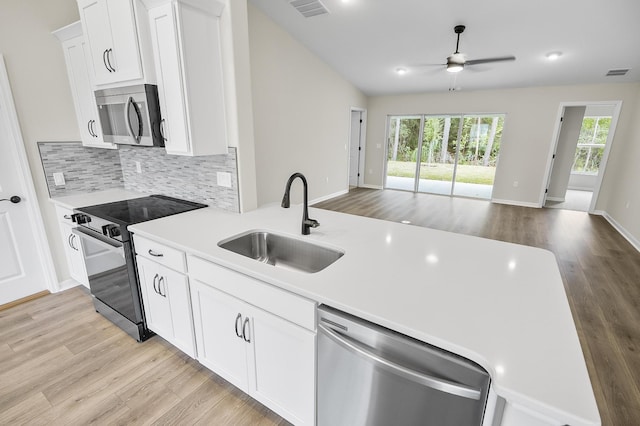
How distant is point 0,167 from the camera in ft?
7.63

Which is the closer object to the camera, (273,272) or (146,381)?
(273,272)

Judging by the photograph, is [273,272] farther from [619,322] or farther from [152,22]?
[619,322]

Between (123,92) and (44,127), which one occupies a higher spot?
(123,92)

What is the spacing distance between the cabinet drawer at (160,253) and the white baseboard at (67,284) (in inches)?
62.8

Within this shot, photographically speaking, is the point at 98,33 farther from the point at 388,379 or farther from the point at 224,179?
the point at 388,379

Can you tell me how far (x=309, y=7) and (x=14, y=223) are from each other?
12.7 ft

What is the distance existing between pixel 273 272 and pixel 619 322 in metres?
3.12

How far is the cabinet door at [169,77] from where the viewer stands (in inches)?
68.4

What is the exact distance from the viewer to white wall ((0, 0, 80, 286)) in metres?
2.26

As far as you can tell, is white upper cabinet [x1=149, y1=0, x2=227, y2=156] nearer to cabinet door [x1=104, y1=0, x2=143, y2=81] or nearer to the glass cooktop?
cabinet door [x1=104, y1=0, x2=143, y2=81]

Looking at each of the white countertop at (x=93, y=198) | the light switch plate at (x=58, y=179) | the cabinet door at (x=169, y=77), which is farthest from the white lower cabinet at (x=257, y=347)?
the light switch plate at (x=58, y=179)

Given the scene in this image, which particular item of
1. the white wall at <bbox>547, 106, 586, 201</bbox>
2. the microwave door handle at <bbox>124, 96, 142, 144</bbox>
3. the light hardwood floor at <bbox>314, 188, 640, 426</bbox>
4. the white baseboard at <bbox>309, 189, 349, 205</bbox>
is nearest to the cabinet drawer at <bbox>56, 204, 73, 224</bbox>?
the microwave door handle at <bbox>124, 96, 142, 144</bbox>

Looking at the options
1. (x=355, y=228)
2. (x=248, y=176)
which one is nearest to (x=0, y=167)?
(x=248, y=176)

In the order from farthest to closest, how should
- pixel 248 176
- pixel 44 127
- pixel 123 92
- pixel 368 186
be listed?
pixel 368 186
pixel 44 127
pixel 248 176
pixel 123 92
